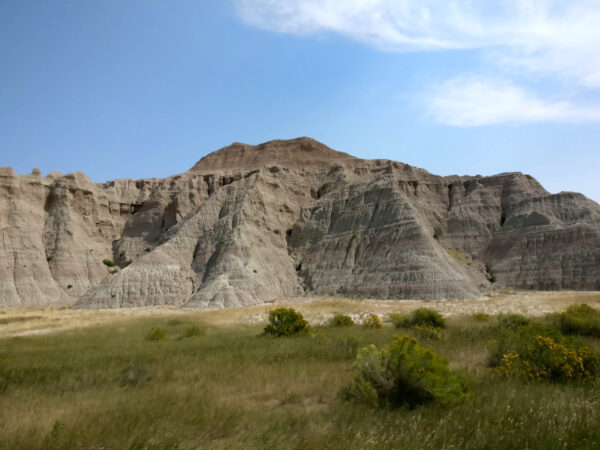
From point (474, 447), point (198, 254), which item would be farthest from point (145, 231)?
point (474, 447)

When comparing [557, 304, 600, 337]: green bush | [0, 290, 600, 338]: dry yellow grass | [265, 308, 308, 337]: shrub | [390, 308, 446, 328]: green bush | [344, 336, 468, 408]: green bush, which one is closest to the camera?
[344, 336, 468, 408]: green bush

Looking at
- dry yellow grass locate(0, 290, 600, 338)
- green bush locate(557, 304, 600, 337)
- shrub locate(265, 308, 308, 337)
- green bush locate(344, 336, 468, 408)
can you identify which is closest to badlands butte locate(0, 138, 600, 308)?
dry yellow grass locate(0, 290, 600, 338)

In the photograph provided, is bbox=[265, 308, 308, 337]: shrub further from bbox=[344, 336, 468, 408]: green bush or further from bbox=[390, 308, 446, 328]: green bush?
bbox=[344, 336, 468, 408]: green bush

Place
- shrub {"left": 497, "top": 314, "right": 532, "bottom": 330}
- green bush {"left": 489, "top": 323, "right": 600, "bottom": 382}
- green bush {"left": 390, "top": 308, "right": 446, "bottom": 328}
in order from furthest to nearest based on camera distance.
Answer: green bush {"left": 390, "top": 308, "right": 446, "bottom": 328}, shrub {"left": 497, "top": 314, "right": 532, "bottom": 330}, green bush {"left": 489, "top": 323, "right": 600, "bottom": 382}

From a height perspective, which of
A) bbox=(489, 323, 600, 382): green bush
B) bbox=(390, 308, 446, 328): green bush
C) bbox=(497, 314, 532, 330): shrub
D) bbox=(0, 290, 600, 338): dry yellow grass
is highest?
bbox=(489, 323, 600, 382): green bush

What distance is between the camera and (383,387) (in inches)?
299

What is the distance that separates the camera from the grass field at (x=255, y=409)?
5.57 meters

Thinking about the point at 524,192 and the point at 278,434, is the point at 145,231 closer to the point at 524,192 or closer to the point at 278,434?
the point at 524,192

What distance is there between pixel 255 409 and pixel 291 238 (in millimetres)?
64484

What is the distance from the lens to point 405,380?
7.45 m

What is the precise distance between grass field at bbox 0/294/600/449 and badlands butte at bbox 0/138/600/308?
122ft

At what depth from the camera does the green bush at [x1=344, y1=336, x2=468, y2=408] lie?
7.08m

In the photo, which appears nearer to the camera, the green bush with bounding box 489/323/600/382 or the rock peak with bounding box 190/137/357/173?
the green bush with bounding box 489/323/600/382

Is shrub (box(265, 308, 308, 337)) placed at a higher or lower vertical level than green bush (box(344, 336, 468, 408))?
lower
